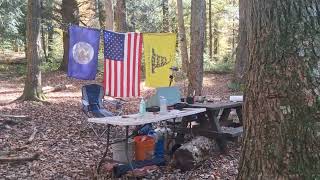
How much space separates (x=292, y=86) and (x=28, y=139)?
188 inches

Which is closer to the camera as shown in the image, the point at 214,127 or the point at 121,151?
the point at 121,151

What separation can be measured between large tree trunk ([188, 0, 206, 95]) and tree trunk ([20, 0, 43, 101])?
11.3 feet

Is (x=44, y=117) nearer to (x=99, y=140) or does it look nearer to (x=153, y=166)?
(x=99, y=140)

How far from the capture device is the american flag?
7781mm

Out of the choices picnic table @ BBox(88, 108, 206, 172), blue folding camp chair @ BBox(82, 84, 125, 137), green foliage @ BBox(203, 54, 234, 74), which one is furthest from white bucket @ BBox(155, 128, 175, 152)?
green foliage @ BBox(203, 54, 234, 74)

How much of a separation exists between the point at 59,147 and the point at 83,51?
2.17 metres

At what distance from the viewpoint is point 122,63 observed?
313 inches

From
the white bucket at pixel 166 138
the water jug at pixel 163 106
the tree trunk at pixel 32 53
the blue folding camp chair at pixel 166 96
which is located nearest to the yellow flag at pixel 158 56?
the blue folding camp chair at pixel 166 96

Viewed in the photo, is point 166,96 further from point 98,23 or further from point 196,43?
point 98,23

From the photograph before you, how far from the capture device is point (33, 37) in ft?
30.8

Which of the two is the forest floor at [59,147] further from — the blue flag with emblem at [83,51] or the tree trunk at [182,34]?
the tree trunk at [182,34]

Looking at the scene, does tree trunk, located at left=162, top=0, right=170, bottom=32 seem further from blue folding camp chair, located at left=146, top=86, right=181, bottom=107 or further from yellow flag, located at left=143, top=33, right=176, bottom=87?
blue folding camp chair, located at left=146, top=86, right=181, bottom=107

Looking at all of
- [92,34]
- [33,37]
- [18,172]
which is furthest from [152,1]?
[18,172]

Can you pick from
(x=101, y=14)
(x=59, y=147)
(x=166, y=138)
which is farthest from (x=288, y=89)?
(x=101, y=14)
